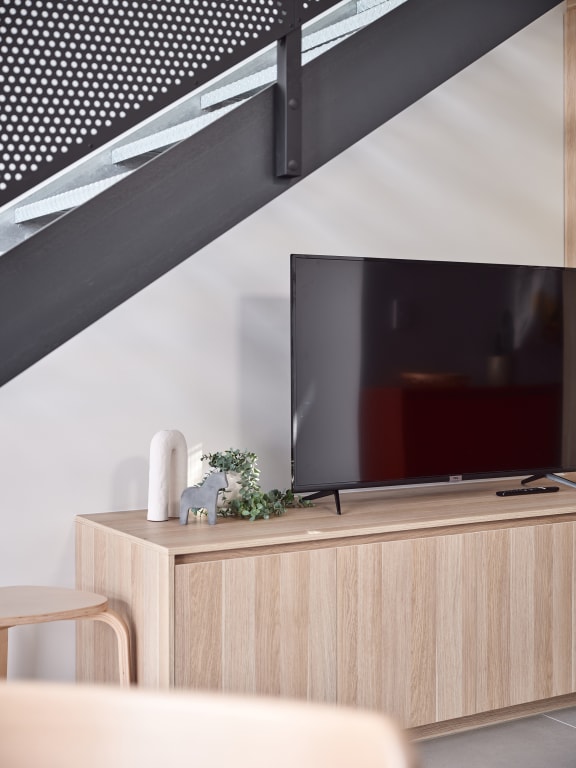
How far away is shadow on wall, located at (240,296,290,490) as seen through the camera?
10.2 ft

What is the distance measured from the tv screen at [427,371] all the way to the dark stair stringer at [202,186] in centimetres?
35

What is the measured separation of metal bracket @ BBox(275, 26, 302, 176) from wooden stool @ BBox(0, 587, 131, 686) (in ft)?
4.53

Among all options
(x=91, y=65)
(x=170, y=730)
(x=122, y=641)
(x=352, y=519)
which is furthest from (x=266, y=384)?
(x=170, y=730)

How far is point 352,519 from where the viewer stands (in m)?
2.71

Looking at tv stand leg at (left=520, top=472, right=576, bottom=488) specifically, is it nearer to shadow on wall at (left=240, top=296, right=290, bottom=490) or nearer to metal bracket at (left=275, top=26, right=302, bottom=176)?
shadow on wall at (left=240, top=296, right=290, bottom=490)

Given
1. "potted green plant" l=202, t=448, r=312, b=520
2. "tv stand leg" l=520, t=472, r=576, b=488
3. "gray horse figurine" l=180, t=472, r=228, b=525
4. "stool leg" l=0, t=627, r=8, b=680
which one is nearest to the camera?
"stool leg" l=0, t=627, r=8, b=680

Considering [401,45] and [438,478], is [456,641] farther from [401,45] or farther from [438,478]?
[401,45]

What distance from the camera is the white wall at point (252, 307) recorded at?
2762mm

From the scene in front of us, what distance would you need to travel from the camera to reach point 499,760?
2.67 meters

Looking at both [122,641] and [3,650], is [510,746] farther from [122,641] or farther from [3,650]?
[3,650]

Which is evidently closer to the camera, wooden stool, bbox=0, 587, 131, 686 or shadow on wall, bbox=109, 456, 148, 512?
wooden stool, bbox=0, 587, 131, 686

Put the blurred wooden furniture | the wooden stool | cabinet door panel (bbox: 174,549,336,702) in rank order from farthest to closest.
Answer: cabinet door panel (bbox: 174,549,336,702)
the wooden stool
the blurred wooden furniture

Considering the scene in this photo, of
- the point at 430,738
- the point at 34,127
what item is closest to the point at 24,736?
the point at 34,127

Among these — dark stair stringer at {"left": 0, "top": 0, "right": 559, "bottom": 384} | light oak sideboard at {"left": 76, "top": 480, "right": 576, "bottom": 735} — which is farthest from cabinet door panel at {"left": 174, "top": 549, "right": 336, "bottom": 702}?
dark stair stringer at {"left": 0, "top": 0, "right": 559, "bottom": 384}
